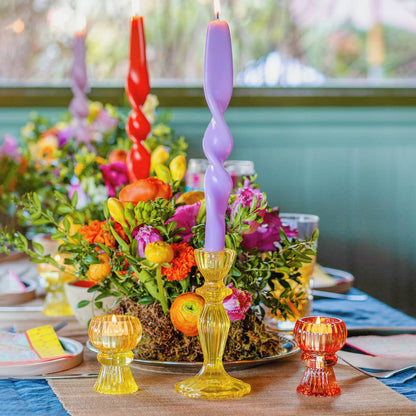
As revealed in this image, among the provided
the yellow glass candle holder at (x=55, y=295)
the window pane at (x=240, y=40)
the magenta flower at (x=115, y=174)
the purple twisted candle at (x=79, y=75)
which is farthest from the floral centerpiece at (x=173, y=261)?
the window pane at (x=240, y=40)

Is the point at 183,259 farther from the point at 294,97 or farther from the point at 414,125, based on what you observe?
the point at 414,125

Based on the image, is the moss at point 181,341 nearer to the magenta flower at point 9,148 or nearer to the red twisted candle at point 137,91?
the red twisted candle at point 137,91

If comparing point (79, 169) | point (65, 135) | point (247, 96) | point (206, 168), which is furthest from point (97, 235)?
point (247, 96)

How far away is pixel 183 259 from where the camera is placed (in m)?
0.80

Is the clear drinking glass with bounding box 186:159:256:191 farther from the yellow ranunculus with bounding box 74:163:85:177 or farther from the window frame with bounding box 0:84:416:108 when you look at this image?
the window frame with bounding box 0:84:416:108

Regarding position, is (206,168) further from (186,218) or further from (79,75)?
(79,75)

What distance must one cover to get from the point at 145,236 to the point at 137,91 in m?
0.27

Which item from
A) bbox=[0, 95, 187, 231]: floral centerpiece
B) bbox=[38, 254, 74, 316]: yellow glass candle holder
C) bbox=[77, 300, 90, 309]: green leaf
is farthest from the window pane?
bbox=[77, 300, 90, 309]: green leaf

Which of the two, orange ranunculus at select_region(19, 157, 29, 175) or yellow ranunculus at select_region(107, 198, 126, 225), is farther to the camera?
orange ranunculus at select_region(19, 157, 29, 175)

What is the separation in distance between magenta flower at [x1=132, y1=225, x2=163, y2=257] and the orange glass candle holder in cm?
18

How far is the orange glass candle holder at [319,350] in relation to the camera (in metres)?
0.72

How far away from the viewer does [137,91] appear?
1.00m

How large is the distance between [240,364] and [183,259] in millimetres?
135

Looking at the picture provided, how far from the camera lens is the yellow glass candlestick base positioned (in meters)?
0.70
